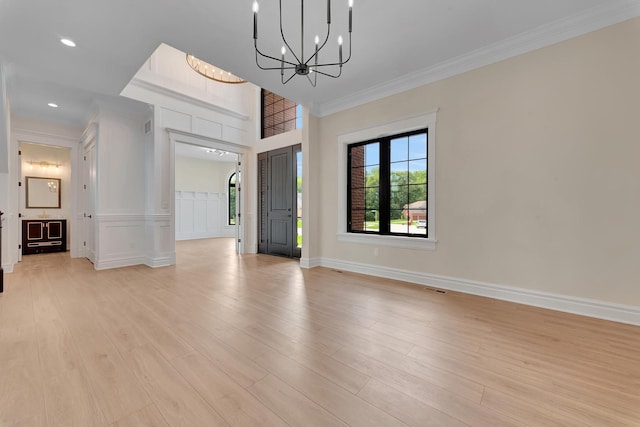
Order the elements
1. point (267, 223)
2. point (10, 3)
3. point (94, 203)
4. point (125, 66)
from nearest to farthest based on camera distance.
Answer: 1. point (10, 3)
2. point (125, 66)
3. point (94, 203)
4. point (267, 223)

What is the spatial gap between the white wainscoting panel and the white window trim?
23.8ft

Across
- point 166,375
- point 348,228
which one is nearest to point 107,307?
point 166,375

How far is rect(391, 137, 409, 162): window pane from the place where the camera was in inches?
157

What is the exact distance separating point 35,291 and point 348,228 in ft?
14.5

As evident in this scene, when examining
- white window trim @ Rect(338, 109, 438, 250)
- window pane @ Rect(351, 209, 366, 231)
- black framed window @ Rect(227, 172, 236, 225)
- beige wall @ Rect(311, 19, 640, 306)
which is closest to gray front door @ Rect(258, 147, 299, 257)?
white window trim @ Rect(338, 109, 438, 250)

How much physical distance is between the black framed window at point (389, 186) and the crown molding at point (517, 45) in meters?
0.72

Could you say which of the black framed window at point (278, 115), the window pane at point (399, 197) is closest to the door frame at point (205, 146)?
the black framed window at point (278, 115)

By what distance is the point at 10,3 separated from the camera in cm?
242

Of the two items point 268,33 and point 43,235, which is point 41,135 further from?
point 268,33

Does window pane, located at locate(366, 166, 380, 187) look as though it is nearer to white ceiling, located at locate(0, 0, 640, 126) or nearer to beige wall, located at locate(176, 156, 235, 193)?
white ceiling, located at locate(0, 0, 640, 126)

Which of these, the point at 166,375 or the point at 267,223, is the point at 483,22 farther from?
the point at 267,223

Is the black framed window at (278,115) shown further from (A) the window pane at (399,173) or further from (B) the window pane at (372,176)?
(A) the window pane at (399,173)

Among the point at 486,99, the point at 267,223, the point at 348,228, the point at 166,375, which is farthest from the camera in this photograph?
the point at 267,223

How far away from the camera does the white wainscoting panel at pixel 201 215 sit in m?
9.53
